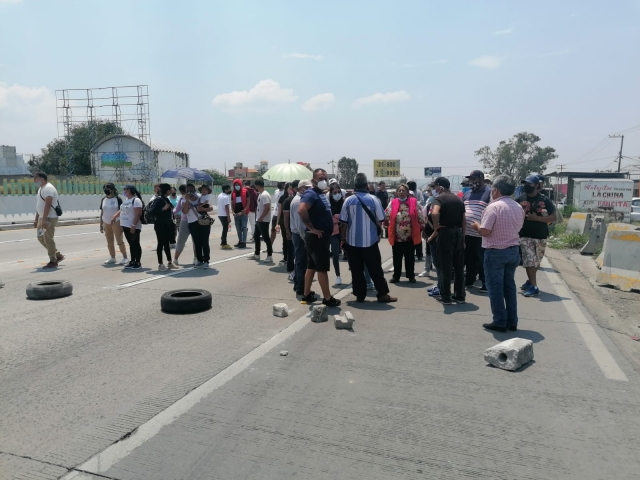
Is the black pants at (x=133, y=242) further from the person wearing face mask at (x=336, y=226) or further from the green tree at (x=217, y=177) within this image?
the green tree at (x=217, y=177)

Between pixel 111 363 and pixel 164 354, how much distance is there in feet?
1.73

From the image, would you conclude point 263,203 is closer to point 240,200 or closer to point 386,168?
point 240,200

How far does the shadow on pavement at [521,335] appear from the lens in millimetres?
6016

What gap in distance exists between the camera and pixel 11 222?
2269 cm

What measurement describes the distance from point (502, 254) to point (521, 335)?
3.26ft

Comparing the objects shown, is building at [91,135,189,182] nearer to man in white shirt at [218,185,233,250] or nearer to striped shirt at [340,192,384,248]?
man in white shirt at [218,185,233,250]

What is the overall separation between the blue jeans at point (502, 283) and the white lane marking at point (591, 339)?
875 mm

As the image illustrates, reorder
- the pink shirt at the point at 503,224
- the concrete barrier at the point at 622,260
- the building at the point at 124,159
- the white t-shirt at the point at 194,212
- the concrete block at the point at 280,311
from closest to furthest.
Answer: the pink shirt at the point at 503,224, the concrete block at the point at 280,311, the concrete barrier at the point at 622,260, the white t-shirt at the point at 194,212, the building at the point at 124,159

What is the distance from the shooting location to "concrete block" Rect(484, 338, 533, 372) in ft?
16.2

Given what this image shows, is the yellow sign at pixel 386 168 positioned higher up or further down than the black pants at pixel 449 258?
higher up

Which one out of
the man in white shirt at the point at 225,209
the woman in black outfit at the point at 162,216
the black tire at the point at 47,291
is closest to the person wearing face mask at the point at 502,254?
the black tire at the point at 47,291

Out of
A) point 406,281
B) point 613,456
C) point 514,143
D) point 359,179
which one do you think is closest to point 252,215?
point 406,281

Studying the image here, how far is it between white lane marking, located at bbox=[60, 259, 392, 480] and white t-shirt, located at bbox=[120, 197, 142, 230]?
5977 mm

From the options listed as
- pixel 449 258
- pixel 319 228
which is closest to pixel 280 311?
pixel 319 228
